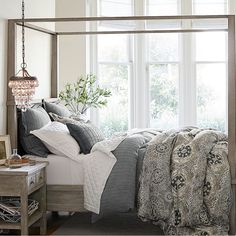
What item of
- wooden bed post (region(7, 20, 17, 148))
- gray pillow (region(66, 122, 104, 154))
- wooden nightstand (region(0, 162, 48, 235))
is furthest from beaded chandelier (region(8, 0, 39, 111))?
wooden nightstand (region(0, 162, 48, 235))

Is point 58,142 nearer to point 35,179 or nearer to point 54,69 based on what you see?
point 35,179

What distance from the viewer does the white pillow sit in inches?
171

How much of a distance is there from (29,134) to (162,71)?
3445mm

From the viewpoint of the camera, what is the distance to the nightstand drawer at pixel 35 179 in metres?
3.86

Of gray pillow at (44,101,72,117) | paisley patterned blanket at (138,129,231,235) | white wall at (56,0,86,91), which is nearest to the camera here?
paisley patterned blanket at (138,129,231,235)

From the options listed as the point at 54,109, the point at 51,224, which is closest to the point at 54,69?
the point at 54,109

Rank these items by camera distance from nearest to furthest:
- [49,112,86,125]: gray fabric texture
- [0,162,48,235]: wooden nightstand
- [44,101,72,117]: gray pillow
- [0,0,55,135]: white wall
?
[0,162,48,235]: wooden nightstand → [0,0,55,135]: white wall → [49,112,86,125]: gray fabric texture → [44,101,72,117]: gray pillow

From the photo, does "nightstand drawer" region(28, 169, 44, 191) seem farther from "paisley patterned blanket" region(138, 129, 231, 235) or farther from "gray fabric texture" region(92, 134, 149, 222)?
"paisley patterned blanket" region(138, 129, 231, 235)

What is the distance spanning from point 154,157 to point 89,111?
327 centimetres

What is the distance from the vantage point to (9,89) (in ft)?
14.8

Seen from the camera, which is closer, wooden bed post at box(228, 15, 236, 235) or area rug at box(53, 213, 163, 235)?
wooden bed post at box(228, 15, 236, 235)

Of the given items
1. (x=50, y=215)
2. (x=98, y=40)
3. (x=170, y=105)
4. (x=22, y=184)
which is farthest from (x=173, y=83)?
(x=22, y=184)

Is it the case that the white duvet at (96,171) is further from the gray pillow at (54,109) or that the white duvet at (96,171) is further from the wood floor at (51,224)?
the gray pillow at (54,109)

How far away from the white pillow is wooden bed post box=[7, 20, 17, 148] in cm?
19
